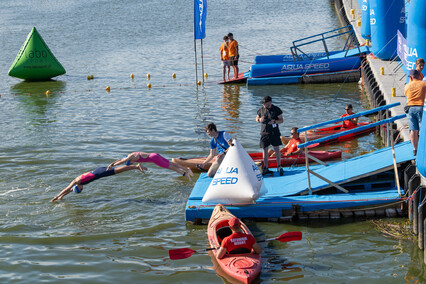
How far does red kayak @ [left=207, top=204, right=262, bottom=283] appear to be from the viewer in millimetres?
9945

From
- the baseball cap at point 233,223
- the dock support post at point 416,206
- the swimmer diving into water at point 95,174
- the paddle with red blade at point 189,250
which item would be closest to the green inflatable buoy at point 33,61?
the swimmer diving into water at point 95,174

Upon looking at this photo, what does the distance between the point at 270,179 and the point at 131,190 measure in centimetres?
369

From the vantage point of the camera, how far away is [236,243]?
10578 mm

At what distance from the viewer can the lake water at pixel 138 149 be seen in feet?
36.2

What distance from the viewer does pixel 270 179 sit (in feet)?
46.7

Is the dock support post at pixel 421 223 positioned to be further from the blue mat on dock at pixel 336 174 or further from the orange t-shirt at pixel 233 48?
the orange t-shirt at pixel 233 48

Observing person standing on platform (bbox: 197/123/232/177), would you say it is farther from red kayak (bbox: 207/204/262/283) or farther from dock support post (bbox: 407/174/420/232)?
dock support post (bbox: 407/174/420/232)

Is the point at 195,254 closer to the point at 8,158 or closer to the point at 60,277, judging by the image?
the point at 60,277

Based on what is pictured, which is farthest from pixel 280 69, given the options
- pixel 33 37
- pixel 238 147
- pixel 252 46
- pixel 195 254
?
pixel 195 254

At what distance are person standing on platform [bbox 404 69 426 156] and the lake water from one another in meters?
2.25

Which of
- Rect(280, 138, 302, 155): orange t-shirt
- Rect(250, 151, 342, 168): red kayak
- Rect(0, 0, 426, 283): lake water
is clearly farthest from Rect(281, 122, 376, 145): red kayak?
Rect(250, 151, 342, 168): red kayak

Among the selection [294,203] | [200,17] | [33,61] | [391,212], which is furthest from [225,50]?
[391,212]

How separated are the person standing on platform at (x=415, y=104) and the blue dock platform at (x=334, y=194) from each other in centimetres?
42

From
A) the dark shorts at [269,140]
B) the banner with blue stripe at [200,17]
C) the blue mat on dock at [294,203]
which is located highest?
the banner with blue stripe at [200,17]
